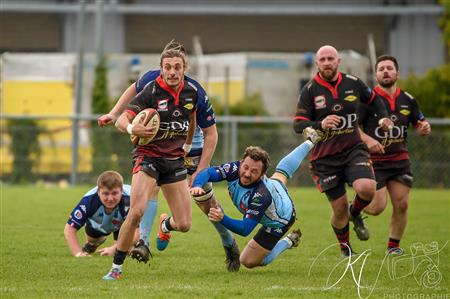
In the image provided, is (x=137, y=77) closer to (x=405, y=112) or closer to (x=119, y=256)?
(x=405, y=112)

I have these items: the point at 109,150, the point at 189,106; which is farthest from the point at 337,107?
the point at 109,150

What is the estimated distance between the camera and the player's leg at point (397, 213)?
1076 cm

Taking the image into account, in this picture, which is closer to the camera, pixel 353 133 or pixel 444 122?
pixel 353 133

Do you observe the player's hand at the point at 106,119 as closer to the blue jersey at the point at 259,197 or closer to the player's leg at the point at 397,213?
the blue jersey at the point at 259,197

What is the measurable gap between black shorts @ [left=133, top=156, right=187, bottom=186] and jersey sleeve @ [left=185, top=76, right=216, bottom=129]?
51cm

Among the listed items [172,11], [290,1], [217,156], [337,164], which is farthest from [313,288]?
[290,1]

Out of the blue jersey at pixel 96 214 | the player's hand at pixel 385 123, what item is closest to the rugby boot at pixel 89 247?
the blue jersey at pixel 96 214

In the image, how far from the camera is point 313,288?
26.8 feet

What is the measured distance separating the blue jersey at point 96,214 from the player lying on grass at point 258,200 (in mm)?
1565

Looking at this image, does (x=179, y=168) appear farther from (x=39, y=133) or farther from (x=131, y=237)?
(x=39, y=133)

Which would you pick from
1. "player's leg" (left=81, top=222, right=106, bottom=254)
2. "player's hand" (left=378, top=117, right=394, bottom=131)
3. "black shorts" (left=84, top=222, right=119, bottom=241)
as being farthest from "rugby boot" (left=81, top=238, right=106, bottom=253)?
"player's hand" (left=378, top=117, right=394, bottom=131)

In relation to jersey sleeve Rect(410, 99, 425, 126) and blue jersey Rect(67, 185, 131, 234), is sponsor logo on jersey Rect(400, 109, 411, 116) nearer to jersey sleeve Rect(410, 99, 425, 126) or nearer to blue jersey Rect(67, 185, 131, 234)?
jersey sleeve Rect(410, 99, 425, 126)

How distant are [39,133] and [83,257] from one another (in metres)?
12.6

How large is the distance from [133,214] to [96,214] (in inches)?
81.0
